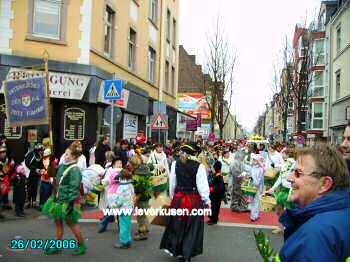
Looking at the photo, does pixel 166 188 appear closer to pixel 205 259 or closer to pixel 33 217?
pixel 205 259

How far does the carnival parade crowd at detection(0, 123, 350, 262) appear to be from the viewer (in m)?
1.79

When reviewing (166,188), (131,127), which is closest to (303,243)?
(166,188)

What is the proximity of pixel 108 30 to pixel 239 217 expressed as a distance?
10.4 metres

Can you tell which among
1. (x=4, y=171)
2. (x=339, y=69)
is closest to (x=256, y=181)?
(x=4, y=171)

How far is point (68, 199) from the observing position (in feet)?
20.4

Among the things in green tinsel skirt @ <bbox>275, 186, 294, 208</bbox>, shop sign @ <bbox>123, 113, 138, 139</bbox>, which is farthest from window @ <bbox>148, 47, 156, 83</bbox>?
green tinsel skirt @ <bbox>275, 186, 294, 208</bbox>

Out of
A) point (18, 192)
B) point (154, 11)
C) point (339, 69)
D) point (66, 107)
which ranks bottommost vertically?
point (18, 192)

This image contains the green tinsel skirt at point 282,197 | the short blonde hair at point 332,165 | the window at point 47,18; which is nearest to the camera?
the short blonde hair at point 332,165

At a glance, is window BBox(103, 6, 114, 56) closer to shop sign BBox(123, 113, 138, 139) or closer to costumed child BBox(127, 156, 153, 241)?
shop sign BBox(123, 113, 138, 139)

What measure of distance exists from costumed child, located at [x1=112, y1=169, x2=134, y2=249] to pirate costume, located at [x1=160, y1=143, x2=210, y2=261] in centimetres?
91

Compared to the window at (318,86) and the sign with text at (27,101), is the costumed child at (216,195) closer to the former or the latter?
the sign with text at (27,101)

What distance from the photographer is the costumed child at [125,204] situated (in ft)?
22.5

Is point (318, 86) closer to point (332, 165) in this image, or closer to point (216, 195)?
point (216, 195)
